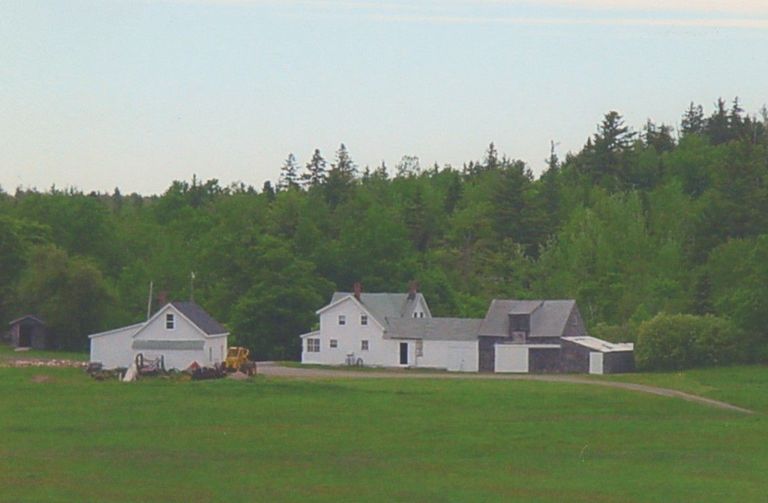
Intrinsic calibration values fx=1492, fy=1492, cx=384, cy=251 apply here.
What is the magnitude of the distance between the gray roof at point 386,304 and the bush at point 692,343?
19.5m

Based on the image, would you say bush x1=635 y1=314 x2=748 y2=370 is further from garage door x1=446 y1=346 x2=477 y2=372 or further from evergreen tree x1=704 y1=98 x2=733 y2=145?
evergreen tree x1=704 y1=98 x2=733 y2=145

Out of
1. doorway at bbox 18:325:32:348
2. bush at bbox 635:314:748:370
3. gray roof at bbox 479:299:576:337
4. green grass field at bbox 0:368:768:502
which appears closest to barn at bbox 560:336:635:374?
gray roof at bbox 479:299:576:337

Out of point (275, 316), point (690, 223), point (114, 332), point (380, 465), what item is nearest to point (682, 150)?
point (690, 223)

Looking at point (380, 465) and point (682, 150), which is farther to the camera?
point (682, 150)

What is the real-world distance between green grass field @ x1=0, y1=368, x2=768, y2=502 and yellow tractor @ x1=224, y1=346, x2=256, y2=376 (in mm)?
6147

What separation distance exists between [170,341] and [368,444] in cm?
4222

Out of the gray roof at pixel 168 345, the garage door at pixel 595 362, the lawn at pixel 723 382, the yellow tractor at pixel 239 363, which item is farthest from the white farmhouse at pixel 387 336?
the yellow tractor at pixel 239 363

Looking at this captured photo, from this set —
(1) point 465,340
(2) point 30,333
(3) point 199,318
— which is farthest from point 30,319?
(1) point 465,340

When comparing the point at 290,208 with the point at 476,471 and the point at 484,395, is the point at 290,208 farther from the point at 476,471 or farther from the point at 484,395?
the point at 476,471

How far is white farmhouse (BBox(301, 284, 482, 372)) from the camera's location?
9331 centimetres

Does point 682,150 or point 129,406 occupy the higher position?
point 682,150

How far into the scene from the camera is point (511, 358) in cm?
9138

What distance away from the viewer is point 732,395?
64875mm

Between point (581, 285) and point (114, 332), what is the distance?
4300 cm
